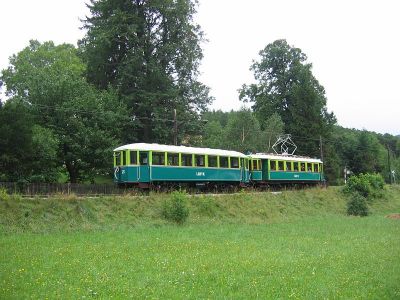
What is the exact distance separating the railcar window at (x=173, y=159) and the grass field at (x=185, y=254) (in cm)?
252

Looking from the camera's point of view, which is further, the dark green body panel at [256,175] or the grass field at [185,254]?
the dark green body panel at [256,175]

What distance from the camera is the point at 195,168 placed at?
96.0 feet

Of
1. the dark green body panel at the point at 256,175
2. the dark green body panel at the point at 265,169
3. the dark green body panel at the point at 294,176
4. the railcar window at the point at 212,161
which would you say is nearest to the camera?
the railcar window at the point at 212,161

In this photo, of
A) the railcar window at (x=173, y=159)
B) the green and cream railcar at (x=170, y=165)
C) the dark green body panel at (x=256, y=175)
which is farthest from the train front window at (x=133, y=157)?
the dark green body panel at (x=256, y=175)

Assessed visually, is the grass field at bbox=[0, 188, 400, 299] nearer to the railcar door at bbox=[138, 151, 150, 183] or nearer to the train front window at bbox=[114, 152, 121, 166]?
the railcar door at bbox=[138, 151, 150, 183]

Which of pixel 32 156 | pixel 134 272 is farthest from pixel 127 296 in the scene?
pixel 32 156

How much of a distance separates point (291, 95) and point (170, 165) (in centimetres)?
3652

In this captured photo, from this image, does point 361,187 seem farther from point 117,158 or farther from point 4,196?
point 4,196

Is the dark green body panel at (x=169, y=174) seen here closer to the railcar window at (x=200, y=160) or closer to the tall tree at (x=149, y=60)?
the railcar window at (x=200, y=160)

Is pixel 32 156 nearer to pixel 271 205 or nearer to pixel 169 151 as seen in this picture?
pixel 169 151

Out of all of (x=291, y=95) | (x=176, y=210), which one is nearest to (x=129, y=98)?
(x=176, y=210)

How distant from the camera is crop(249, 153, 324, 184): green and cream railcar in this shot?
3691 centimetres

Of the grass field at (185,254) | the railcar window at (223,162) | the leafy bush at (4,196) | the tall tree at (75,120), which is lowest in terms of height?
the grass field at (185,254)

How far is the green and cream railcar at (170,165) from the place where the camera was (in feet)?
85.2
